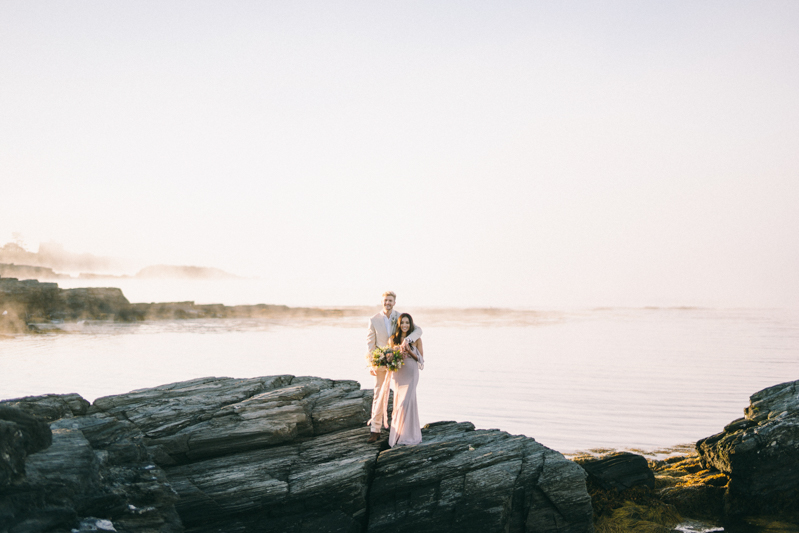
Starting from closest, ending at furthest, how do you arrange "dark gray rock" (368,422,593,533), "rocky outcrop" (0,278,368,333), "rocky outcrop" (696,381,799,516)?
"dark gray rock" (368,422,593,533)
"rocky outcrop" (696,381,799,516)
"rocky outcrop" (0,278,368,333)

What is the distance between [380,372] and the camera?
1023 centimetres

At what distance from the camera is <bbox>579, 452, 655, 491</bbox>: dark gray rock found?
36.5 feet

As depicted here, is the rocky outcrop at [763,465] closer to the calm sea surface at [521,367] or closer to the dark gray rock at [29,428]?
the calm sea surface at [521,367]

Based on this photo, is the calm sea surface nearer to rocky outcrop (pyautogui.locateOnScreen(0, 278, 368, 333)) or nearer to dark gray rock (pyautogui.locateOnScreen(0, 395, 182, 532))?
rocky outcrop (pyautogui.locateOnScreen(0, 278, 368, 333))

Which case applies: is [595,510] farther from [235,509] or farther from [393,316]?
[235,509]

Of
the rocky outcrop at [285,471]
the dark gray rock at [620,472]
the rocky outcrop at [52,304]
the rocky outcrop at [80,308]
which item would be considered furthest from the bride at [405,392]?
the rocky outcrop at [52,304]

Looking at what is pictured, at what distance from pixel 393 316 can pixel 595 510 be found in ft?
20.4

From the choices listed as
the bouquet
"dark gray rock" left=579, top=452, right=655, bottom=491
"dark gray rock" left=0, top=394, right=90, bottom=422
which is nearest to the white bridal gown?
the bouquet

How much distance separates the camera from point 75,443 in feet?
24.7

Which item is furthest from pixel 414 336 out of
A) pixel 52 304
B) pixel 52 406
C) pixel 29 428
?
pixel 52 304

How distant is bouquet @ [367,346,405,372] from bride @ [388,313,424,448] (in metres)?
0.15

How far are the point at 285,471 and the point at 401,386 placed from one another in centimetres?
276

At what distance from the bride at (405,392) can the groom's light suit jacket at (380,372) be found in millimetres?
182

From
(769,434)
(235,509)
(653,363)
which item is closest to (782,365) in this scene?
(653,363)
